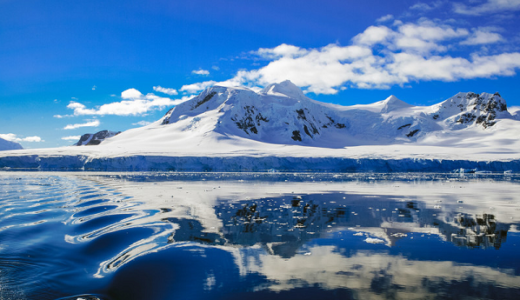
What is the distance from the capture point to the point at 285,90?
9300 cm

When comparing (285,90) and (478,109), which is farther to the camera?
(285,90)

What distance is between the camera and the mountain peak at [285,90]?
297 feet

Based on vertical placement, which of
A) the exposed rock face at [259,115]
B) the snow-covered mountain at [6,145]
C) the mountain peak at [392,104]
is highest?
the mountain peak at [392,104]

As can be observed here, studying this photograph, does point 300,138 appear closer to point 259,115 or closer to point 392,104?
point 259,115

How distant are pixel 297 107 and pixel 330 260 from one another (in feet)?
247

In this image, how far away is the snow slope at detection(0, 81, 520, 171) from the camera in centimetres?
4266

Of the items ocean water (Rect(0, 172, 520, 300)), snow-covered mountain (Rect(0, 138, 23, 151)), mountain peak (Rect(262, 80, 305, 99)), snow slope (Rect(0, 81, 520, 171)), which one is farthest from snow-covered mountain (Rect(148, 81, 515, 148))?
snow-covered mountain (Rect(0, 138, 23, 151))

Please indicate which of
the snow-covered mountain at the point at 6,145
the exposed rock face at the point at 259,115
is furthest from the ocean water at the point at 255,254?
the snow-covered mountain at the point at 6,145

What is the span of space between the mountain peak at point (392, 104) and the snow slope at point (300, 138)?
0.98ft

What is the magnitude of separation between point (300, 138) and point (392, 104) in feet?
118

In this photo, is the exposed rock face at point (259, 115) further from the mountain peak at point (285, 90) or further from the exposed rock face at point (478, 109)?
the exposed rock face at point (478, 109)

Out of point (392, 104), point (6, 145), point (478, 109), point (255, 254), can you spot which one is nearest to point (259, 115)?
point (392, 104)

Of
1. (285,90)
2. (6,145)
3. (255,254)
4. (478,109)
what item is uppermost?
(285,90)

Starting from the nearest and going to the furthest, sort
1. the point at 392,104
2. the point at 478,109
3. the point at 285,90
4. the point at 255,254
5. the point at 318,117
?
the point at 255,254, the point at 478,109, the point at 318,117, the point at 285,90, the point at 392,104
